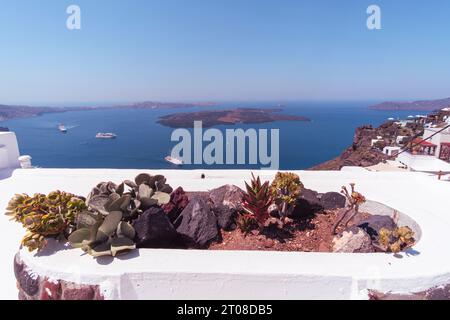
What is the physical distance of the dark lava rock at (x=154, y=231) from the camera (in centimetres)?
236

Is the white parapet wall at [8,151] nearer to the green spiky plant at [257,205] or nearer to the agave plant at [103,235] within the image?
the agave plant at [103,235]

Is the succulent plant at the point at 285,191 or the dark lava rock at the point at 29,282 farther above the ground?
the succulent plant at the point at 285,191

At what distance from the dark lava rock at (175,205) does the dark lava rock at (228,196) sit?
0.38 m

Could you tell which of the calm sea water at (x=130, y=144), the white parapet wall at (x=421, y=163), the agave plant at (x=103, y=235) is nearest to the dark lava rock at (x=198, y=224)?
the agave plant at (x=103, y=235)

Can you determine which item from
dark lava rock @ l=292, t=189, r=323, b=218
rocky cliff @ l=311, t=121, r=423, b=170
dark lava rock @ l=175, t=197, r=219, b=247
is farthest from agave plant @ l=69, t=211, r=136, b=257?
rocky cliff @ l=311, t=121, r=423, b=170

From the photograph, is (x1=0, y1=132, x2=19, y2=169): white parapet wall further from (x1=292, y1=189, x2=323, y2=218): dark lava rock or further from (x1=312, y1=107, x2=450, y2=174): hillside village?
(x1=312, y1=107, x2=450, y2=174): hillside village

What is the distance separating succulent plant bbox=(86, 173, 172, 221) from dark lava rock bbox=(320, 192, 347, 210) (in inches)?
75.8

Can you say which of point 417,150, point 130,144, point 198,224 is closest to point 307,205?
point 198,224

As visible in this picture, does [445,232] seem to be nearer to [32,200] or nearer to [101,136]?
[32,200]

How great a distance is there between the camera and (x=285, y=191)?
294 centimetres

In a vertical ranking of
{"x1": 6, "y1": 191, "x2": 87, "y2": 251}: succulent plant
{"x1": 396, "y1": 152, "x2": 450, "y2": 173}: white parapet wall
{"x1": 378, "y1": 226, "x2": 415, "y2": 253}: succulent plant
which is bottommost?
{"x1": 396, "y1": 152, "x2": 450, "y2": 173}: white parapet wall

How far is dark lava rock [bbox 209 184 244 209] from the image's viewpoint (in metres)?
3.05

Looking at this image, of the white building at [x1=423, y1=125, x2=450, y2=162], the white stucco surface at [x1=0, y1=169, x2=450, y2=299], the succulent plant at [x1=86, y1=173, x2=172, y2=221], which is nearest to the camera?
the white stucco surface at [x1=0, y1=169, x2=450, y2=299]
